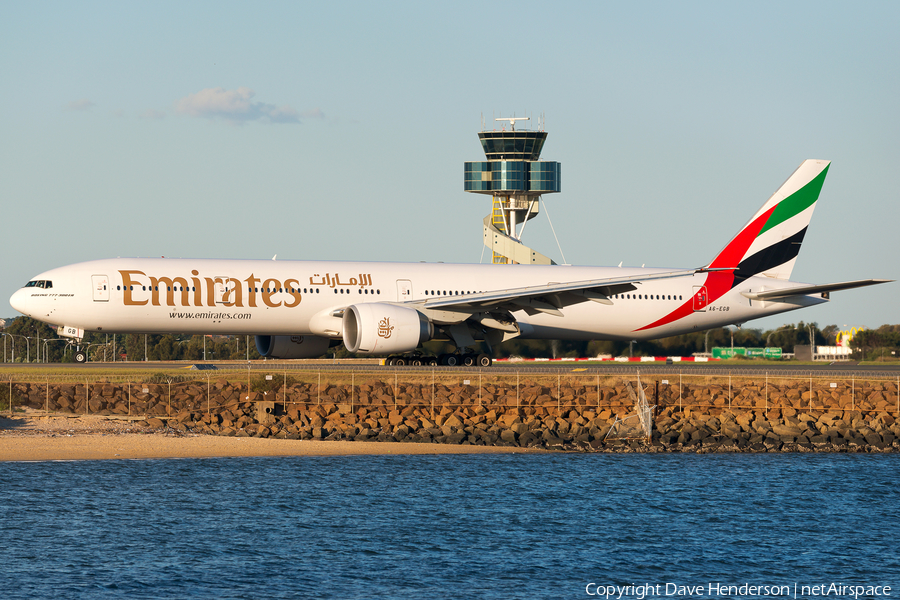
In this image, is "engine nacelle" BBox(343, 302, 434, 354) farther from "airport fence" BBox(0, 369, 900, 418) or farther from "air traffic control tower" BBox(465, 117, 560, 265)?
"air traffic control tower" BBox(465, 117, 560, 265)

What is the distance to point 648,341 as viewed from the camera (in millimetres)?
47062

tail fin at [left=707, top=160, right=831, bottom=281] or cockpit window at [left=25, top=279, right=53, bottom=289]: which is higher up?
tail fin at [left=707, top=160, right=831, bottom=281]

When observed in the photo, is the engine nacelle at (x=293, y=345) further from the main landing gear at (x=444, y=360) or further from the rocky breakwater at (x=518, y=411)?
the rocky breakwater at (x=518, y=411)

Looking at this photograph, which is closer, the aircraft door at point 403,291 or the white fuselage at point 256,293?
the white fuselage at point 256,293

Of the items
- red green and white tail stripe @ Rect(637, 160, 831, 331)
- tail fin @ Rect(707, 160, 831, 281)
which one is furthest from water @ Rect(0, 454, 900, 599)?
tail fin @ Rect(707, 160, 831, 281)

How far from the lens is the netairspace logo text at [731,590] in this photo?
58.4ft

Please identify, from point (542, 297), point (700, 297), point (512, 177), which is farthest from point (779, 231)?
point (512, 177)

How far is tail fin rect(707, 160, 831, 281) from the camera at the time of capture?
154ft

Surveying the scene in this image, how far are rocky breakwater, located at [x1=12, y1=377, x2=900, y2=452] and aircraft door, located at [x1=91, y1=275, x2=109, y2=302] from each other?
3541mm

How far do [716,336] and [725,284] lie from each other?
7648 mm

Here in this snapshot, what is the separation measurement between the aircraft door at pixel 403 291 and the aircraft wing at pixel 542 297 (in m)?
0.55

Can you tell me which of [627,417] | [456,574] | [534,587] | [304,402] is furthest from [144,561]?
[627,417]

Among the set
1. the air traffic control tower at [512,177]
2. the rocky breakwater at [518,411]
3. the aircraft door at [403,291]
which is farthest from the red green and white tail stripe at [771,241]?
the air traffic control tower at [512,177]

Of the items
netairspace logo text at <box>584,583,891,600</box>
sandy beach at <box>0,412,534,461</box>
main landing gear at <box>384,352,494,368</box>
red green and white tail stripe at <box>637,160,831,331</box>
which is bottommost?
netairspace logo text at <box>584,583,891,600</box>
